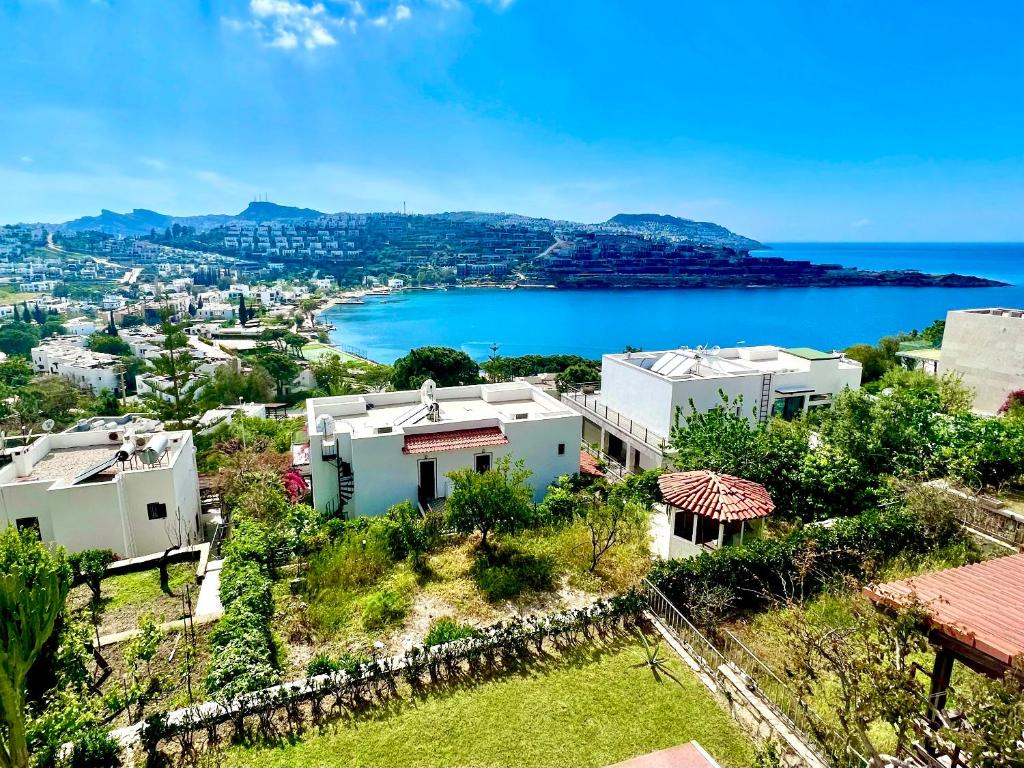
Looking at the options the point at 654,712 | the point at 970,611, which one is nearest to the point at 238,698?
the point at 654,712

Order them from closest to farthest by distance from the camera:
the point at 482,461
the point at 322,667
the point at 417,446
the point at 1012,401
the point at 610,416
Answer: the point at 322,667
the point at 417,446
the point at 482,461
the point at 1012,401
the point at 610,416

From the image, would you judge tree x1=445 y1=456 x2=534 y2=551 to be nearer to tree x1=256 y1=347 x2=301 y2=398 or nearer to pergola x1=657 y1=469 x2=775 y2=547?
pergola x1=657 y1=469 x2=775 y2=547

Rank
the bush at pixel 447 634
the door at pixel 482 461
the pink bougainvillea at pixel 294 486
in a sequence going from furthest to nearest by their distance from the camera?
1. the pink bougainvillea at pixel 294 486
2. the door at pixel 482 461
3. the bush at pixel 447 634

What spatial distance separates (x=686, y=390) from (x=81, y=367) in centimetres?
7437

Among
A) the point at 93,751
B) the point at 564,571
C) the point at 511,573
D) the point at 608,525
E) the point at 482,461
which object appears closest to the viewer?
the point at 93,751

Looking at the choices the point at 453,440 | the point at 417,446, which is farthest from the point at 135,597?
the point at 453,440

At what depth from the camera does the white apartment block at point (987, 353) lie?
65.1 ft

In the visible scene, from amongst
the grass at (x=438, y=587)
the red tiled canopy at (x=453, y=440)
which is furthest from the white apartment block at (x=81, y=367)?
the grass at (x=438, y=587)

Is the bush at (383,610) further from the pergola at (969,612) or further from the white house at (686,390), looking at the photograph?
the white house at (686,390)

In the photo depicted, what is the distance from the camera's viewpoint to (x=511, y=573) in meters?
10.5

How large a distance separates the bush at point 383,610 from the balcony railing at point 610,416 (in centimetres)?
1017

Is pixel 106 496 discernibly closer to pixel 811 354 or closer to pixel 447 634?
pixel 447 634

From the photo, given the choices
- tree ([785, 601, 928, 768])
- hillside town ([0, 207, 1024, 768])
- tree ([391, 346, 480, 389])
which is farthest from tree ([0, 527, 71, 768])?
tree ([391, 346, 480, 389])

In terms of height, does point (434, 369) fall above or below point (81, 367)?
above
